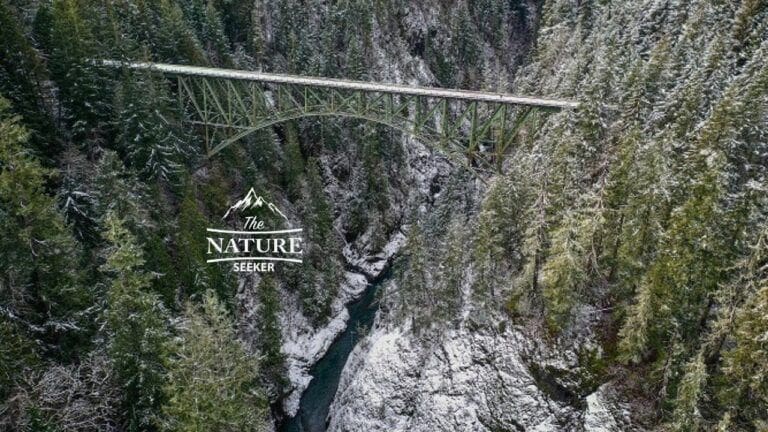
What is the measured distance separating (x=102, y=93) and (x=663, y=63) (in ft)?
130

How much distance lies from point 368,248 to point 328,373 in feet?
55.8

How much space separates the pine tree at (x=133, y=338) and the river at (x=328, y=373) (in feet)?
56.7

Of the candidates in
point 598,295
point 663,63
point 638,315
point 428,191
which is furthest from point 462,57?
point 638,315

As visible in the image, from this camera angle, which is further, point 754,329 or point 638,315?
point 638,315

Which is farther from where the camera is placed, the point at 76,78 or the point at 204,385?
the point at 76,78

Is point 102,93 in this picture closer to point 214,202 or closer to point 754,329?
point 214,202

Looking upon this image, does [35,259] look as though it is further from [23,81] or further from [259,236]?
[259,236]

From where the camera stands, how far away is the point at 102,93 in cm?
3747

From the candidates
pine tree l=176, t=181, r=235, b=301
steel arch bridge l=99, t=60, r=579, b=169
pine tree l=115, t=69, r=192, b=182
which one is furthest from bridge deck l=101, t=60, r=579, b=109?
pine tree l=176, t=181, r=235, b=301

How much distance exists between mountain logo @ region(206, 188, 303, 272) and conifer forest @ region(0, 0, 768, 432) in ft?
0.94

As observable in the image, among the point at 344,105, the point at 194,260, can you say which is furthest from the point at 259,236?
the point at 344,105

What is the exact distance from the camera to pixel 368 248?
2229 inches

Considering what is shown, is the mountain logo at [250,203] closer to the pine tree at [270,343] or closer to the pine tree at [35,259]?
the pine tree at [270,343]

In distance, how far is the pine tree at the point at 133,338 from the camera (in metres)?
20.9
